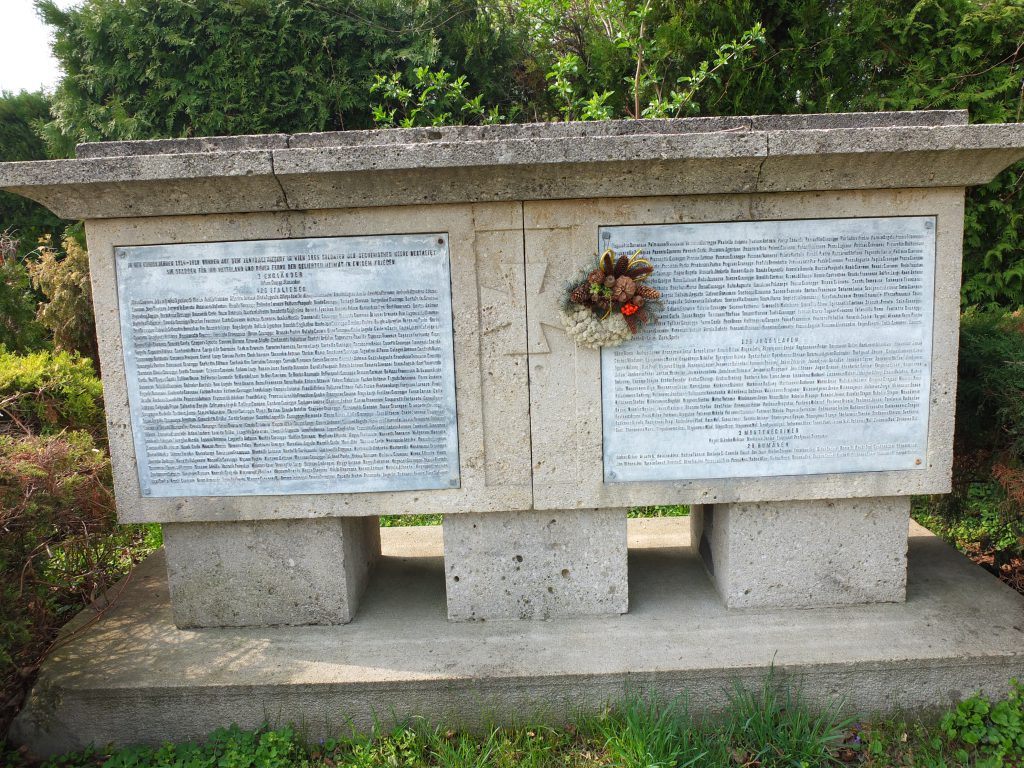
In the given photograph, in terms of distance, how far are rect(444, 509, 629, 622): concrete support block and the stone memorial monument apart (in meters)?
0.01

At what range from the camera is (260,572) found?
2961mm

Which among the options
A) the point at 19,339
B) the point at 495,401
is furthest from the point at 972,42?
the point at 19,339

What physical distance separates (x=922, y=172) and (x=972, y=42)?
328cm

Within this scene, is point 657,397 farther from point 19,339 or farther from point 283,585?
point 19,339

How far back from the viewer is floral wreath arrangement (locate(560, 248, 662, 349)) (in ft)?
8.68

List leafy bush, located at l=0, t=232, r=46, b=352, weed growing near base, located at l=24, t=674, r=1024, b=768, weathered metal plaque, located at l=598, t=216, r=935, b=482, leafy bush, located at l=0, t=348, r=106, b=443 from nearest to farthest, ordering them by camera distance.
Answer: weed growing near base, located at l=24, t=674, r=1024, b=768, weathered metal plaque, located at l=598, t=216, r=935, b=482, leafy bush, located at l=0, t=348, r=106, b=443, leafy bush, located at l=0, t=232, r=46, b=352

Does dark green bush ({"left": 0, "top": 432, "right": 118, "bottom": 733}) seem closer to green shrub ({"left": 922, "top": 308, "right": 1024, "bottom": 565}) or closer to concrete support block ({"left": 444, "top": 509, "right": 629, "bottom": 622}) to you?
concrete support block ({"left": 444, "top": 509, "right": 629, "bottom": 622})

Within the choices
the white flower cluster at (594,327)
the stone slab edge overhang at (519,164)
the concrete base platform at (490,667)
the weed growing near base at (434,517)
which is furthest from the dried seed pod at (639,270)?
the weed growing near base at (434,517)

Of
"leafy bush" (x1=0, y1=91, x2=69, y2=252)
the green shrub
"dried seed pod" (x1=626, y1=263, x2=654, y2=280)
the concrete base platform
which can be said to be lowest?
the concrete base platform

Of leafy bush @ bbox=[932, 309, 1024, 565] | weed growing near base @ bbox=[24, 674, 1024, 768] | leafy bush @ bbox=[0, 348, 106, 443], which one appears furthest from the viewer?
leafy bush @ bbox=[0, 348, 106, 443]

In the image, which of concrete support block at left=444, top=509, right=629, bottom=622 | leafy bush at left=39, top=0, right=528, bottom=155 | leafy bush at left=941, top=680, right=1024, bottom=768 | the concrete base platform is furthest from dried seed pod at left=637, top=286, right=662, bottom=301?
leafy bush at left=39, top=0, right=528, bottom=155

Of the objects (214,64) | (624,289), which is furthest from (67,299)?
(624,289)

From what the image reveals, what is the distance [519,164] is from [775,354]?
4.16 feet

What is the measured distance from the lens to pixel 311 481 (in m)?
2.86
